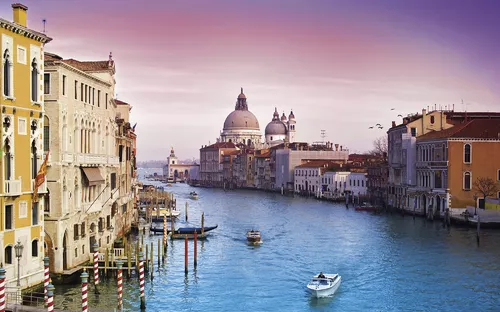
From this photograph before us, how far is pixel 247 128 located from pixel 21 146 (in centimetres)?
9001

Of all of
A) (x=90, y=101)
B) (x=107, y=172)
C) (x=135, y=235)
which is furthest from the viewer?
(x=135, y=235)

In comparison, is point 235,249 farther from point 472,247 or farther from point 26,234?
point 26,234

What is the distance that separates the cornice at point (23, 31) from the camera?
12.0 m

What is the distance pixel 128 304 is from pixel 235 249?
8.77 m

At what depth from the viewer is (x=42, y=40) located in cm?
1320

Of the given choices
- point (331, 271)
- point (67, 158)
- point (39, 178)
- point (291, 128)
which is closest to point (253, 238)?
point (331, 271)

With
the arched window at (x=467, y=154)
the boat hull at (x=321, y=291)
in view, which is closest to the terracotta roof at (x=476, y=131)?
the arched window at (x=467, y=154)

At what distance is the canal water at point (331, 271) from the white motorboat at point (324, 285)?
0.59 feet

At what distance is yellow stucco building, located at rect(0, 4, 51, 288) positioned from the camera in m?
12.1

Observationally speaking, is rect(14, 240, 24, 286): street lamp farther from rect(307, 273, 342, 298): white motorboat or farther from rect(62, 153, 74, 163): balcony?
rect(307, 273, 342, 298): white motorboat

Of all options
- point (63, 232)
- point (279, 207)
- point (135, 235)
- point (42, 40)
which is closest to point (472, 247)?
point (135, 235)

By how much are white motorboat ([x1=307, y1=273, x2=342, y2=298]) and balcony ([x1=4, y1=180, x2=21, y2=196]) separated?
640 centimetres

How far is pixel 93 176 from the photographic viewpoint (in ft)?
54.3

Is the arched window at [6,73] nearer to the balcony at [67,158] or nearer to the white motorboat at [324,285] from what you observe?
the balcony at [67,158]
